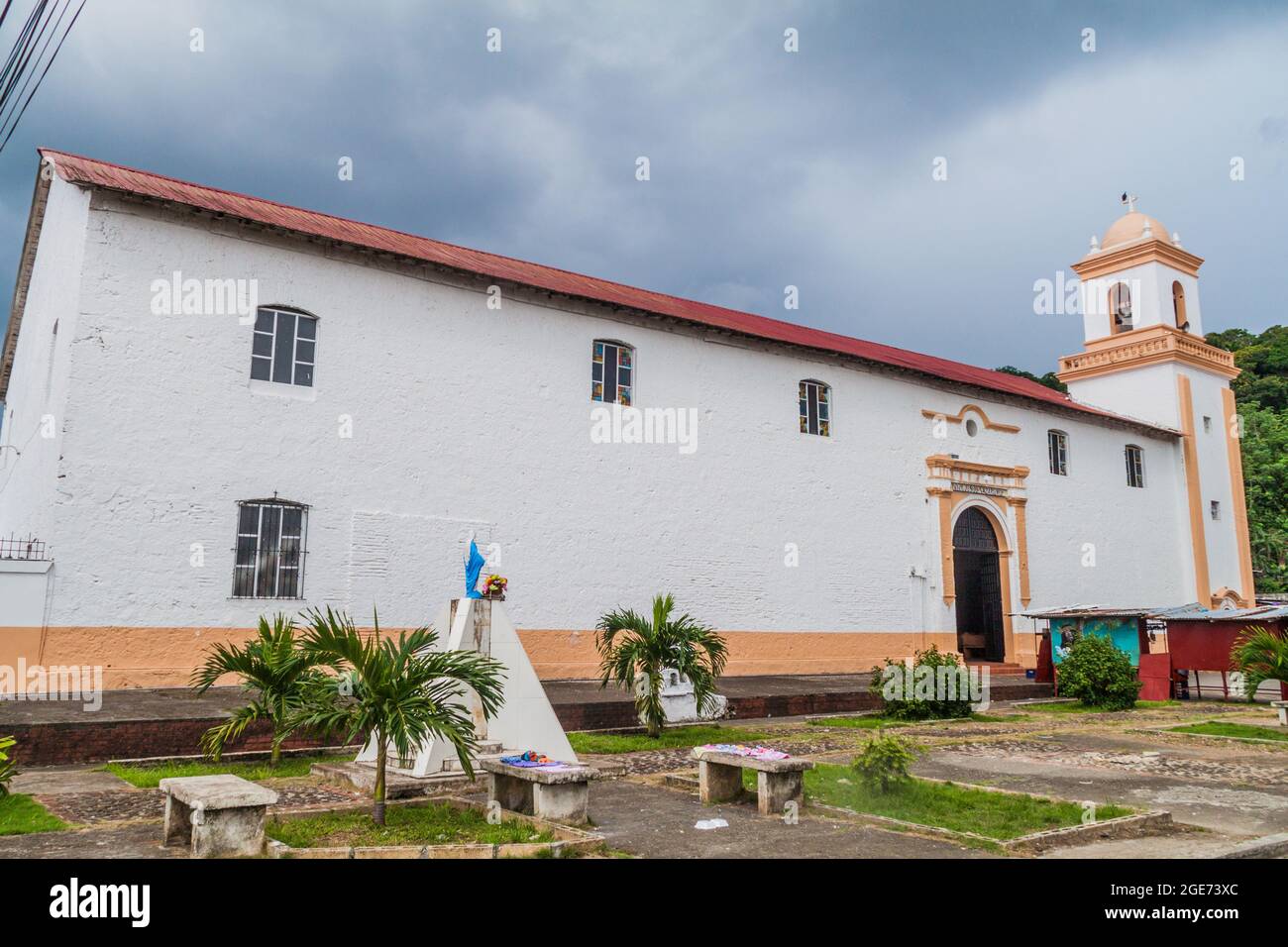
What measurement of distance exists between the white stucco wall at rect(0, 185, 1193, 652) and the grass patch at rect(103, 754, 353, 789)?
137 inches

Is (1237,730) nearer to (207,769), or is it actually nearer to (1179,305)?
(207,769)

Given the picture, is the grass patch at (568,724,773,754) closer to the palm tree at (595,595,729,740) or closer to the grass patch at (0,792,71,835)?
the palm tree at (595,595,729,740)

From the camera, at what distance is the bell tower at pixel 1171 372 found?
2633cm

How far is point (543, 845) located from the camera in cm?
510

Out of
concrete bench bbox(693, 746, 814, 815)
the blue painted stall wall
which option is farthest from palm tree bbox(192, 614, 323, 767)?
the blue painted stall wall

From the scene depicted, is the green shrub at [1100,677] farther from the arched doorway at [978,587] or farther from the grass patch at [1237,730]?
the arched doorway at [978,587]

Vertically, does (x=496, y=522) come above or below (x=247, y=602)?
above

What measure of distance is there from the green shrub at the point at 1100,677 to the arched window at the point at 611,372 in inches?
360

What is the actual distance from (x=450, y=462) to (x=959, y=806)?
31.3ft

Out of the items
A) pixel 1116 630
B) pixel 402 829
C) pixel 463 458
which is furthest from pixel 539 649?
pixel 1116 630

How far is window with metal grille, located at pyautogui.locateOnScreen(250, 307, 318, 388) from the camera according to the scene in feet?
41.8

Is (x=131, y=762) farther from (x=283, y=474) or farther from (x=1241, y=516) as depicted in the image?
(x=1241, y=516)
